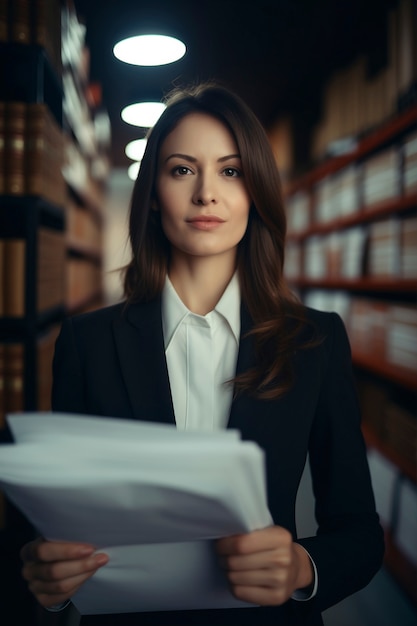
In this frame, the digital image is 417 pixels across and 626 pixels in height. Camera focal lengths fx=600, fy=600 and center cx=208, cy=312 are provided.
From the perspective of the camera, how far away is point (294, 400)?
1004 millimetres

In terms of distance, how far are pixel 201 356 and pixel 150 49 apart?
5.77ft

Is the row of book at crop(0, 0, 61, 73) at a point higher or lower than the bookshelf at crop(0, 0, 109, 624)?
higher

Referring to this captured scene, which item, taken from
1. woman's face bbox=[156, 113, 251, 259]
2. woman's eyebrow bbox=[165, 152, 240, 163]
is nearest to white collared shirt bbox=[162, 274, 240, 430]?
woman's face bbox=[156, 113, 251, 259]

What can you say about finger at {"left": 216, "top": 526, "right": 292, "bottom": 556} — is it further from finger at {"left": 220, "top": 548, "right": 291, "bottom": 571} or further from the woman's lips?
the woman's lips

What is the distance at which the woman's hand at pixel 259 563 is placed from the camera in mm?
700

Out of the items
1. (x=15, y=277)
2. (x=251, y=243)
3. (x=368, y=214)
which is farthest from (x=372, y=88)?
(x=251, y=243)

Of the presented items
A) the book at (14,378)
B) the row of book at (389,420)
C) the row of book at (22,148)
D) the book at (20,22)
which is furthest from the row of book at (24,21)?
the row of book at (389,420)

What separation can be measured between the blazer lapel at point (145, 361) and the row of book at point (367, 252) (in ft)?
6.05

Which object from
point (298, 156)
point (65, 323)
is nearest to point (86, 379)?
point (65, 323)

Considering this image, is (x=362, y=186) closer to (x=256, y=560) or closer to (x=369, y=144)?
(x=369, y=144)

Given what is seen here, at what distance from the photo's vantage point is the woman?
986mm

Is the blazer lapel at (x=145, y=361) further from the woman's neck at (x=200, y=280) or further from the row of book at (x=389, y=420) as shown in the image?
the row of book at (x=389, y=420)

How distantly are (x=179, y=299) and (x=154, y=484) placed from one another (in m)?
0.53

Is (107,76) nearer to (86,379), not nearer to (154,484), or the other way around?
(86,379)
